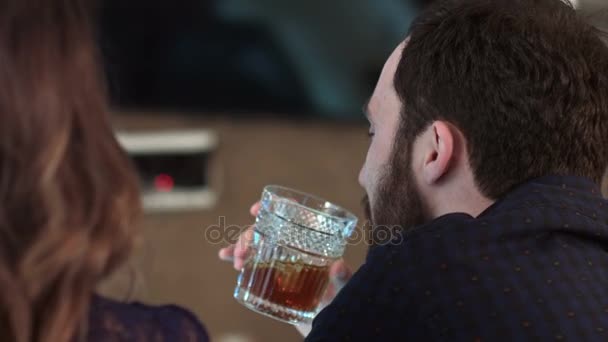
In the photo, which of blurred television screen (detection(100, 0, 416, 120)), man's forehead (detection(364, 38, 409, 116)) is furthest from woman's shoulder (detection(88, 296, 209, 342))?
blurred television screen (detection(100, 0, 416, 120))

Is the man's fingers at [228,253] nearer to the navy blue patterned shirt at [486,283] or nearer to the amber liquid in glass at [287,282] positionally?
the amber liquid in glass at [287,282]

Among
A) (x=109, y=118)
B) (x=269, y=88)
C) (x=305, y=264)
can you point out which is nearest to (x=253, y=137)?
(x=269, y=88)

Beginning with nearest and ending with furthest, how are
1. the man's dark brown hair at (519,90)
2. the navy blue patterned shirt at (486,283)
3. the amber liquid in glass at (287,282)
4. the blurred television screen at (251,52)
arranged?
1. the navy blue patterned shirt at (486,283)
2. the man's dark brown hair at (519,90)
3. the amber liquid in glass at (287,282)
4. the blurred television screen at (251,52)

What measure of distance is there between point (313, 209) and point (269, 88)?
1.76 metres

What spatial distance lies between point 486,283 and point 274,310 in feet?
1.32

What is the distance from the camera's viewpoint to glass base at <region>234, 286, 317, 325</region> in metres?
1.31

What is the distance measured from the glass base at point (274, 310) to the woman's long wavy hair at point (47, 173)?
524 mm

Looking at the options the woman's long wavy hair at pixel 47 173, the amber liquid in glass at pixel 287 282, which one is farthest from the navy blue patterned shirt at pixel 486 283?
the woman's long wavy hair at pixel 47 173

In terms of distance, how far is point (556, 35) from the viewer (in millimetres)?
1197

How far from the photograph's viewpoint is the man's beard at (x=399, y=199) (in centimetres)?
126

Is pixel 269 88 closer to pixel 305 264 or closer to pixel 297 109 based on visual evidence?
pixel 297 109

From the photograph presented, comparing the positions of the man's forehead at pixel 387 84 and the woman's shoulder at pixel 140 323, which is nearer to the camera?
the woman's shoulder at pixel 140 323

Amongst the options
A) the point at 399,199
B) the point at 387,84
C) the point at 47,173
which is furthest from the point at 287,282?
the point at 47,173

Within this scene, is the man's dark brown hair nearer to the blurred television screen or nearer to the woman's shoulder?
the woman's shoulder
